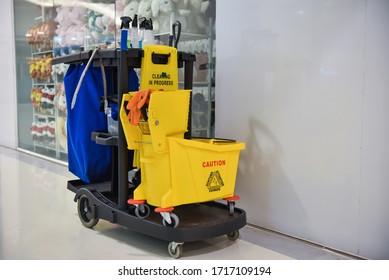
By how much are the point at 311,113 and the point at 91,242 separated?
1.36 m

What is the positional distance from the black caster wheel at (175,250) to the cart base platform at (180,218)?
0.03 meters

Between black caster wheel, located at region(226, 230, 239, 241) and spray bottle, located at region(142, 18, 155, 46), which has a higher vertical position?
spray bottle, located at region(142, 18, 155, 46)

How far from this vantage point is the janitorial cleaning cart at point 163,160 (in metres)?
2.03

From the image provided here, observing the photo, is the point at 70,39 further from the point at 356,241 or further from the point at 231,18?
the point at 356,241

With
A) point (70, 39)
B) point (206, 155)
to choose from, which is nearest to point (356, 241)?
point (206, 155)

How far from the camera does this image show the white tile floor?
6.84 feet

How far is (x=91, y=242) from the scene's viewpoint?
89.4 inches

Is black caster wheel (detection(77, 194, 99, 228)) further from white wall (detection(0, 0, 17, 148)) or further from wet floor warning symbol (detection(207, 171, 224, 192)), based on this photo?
white wall (detection(0, 0, 17, 148))

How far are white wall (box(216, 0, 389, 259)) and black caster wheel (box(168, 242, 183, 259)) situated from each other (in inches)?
26.3

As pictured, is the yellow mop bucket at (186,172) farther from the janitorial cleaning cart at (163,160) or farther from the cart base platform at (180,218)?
the cart base platform at (180,218)

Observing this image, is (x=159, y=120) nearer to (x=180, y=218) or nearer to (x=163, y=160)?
(x=163, y=160)

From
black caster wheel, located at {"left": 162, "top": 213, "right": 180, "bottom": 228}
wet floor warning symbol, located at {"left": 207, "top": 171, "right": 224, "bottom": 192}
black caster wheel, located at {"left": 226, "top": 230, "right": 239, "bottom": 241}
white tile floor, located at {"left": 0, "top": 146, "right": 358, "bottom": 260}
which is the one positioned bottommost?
white tile floor, located at {"left": 0, "top": 146, "right": 358, "bottom": 260}

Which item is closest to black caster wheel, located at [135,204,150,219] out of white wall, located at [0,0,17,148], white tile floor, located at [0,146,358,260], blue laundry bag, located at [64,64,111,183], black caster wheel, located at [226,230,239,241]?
white tile floor, located at [0,146,358,260]

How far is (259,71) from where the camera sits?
2.45 metres
